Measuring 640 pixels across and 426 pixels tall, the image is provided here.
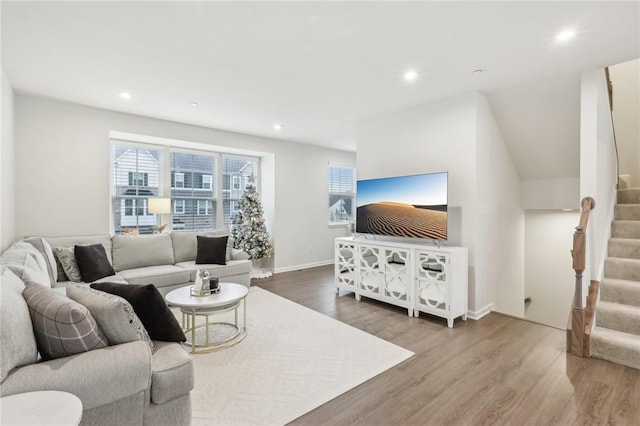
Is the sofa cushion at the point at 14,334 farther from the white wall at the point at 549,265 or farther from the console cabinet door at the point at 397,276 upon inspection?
the white wall at the point at 549,265

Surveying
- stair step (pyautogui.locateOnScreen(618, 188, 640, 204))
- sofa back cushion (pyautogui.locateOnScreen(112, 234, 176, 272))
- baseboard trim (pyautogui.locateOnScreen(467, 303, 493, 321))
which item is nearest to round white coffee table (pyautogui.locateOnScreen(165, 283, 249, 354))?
sofa back cushion (pyautogui.locateOnScreen(112, 234, 176, 272))

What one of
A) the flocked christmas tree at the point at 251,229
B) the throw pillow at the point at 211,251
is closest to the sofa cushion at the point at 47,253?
the throw pillow at the point at 211,251

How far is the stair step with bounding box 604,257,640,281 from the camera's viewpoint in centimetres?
321

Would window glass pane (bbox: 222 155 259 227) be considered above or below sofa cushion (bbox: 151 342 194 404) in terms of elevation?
above

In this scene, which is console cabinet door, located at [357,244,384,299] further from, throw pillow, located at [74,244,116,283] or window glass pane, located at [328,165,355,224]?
throw pillow, located at [74,244,116,283]

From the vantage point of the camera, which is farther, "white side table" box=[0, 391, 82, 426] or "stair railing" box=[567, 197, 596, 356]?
"stair railing" box=[567, 197, 596, 356]

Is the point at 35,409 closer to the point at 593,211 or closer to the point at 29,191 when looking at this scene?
the point at 29,191

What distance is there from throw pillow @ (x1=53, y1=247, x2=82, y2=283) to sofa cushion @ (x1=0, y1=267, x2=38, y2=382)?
2.47 metres

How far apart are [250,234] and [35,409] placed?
179 inches

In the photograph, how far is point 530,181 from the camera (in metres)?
4.68

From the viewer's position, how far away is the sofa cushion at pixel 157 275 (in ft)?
12.4

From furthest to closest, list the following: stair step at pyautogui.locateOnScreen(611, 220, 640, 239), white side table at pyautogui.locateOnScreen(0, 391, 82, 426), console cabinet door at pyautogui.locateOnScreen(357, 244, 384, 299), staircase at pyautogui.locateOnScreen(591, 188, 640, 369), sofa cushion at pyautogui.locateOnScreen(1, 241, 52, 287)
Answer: console cabinet door at pyautogui.locateOnScreen(357, 244, 384, 299), stair step at pyautogui.locateOnScreen(611, 220, 640, 239), staircase at pyautogui.locateOnScreen(591, 188, 640, 369), sofa cushion at pyautogui.locateOnScreen(1, 241, 52, 287), white side table at pyautogui.locateOnScreen(0, 391, 82, 426)

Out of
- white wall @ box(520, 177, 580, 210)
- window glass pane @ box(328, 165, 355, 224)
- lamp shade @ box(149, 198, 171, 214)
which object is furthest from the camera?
window glass pane @ box(328, 165, 355, 224)

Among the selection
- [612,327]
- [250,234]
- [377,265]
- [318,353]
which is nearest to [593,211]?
[612,327]
